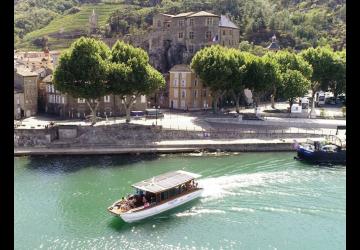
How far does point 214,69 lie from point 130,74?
44.6ft

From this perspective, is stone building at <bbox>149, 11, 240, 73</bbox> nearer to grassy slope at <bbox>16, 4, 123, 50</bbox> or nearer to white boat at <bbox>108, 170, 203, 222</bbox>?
grassy slope at <bbox>16, 4, 123, 50</bbox>

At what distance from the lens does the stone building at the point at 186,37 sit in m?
83.9

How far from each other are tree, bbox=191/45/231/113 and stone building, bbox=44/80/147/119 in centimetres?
931

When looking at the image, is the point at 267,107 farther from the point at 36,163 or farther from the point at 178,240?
the point at 178,240

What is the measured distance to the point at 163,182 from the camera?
3400 centimetres

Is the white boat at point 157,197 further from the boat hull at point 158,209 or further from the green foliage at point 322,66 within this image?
the green foliage at point 322,66

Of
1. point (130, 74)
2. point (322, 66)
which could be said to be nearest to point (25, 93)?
point (130, 74)

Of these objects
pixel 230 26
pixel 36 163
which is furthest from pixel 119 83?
pixel 230 26

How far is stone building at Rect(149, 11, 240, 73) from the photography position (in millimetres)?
83875

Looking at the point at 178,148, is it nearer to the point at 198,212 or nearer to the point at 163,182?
the point at 163,182
